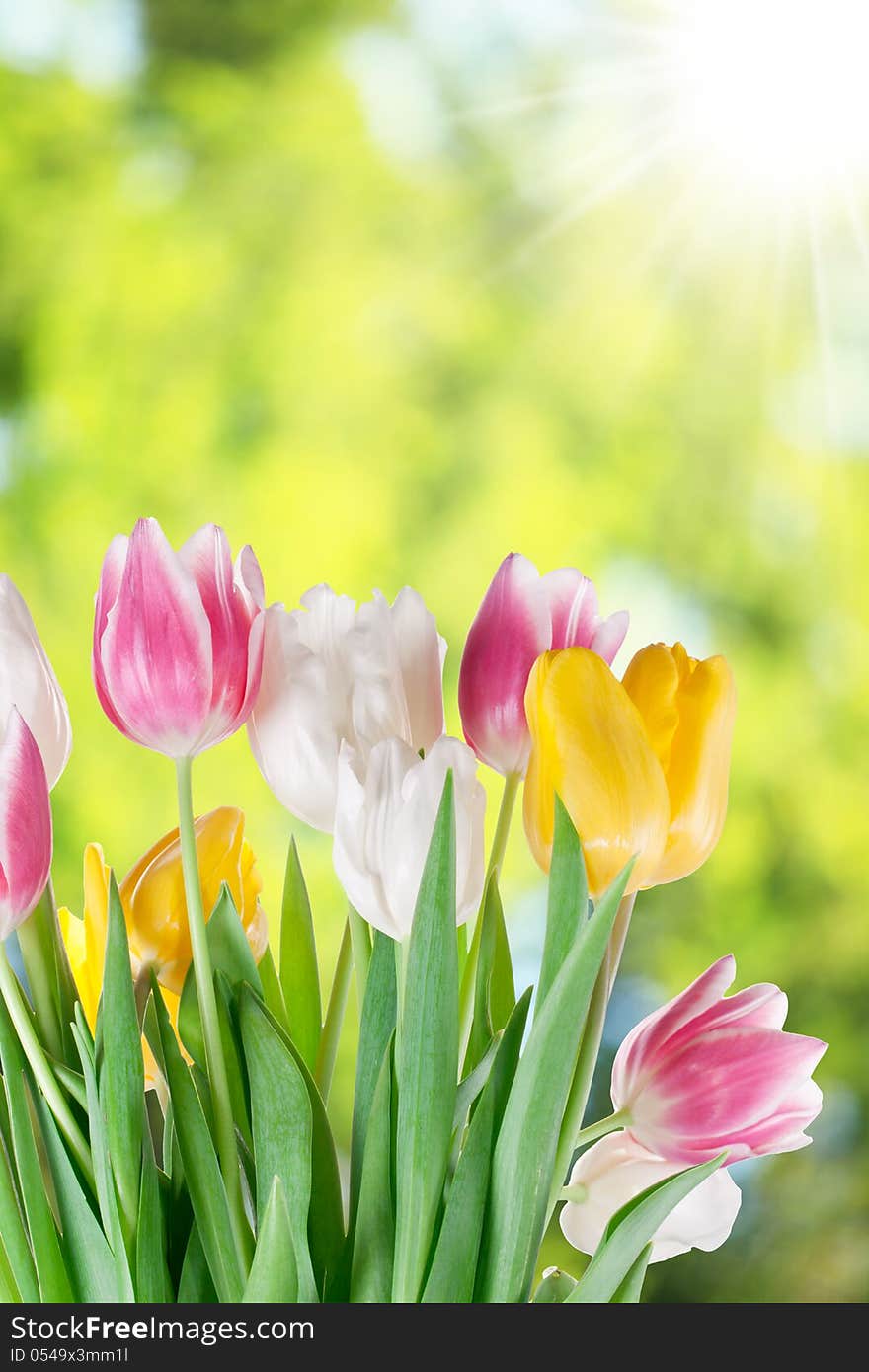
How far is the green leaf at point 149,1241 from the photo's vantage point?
10.0 inches

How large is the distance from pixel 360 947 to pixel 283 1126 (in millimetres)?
47

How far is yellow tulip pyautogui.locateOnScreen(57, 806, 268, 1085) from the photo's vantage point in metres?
0.30

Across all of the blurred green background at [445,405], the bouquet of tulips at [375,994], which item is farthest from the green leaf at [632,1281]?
the blurred green background at [445,405]

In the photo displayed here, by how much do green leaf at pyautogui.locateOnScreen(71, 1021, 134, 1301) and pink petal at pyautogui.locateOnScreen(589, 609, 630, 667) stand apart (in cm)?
14

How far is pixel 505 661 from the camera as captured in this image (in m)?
0.29

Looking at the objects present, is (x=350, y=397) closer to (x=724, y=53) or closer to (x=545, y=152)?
(x=545, y=152)

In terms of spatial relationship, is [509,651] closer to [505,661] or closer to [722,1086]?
[505,661]

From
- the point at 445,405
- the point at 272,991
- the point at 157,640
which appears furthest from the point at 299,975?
the point at 445,405

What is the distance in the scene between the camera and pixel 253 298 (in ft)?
5.43

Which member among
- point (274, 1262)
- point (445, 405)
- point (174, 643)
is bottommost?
point (274, 1262)

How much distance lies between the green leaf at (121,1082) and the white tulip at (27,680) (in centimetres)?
4
